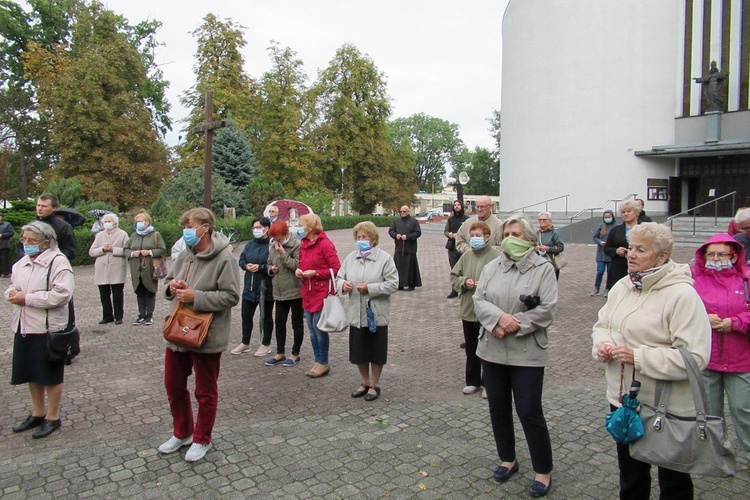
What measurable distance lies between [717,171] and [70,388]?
33678 mm

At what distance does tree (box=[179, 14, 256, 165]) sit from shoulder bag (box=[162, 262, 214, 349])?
119 feet

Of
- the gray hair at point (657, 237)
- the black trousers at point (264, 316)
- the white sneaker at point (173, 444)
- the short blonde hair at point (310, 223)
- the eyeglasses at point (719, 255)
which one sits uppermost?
the short blonde hair at point (310, 223)

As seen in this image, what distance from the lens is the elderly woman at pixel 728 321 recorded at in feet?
12.3

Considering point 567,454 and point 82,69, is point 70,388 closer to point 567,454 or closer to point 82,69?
point 567,454

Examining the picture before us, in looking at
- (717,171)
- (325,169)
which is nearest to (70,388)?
(717,171)

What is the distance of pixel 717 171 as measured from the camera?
102ft

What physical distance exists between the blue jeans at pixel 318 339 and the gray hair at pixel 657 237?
3967 millimetres

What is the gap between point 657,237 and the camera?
2959mm

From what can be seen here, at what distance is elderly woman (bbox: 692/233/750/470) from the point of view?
3.76m

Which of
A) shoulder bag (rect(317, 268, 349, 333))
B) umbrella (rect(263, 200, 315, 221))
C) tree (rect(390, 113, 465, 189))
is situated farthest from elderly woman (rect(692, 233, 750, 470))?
tree (rect(390, 113, 465, 189))

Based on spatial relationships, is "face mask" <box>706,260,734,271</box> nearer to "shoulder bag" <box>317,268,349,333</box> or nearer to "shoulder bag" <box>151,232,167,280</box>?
"shoulder bag" <box>317,268,349,333</box>

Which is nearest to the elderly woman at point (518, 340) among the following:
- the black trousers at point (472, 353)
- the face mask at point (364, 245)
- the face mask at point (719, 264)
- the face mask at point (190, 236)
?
the face mask at point (719, 264)

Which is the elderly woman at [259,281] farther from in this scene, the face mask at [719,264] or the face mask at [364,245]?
the face mask at [719,264]

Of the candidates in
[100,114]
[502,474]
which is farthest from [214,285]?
[100,114]
